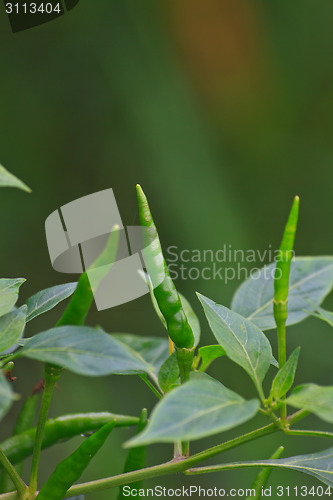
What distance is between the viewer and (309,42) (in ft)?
6.26

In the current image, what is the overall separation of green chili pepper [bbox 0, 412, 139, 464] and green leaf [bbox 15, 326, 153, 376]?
21 centimetres

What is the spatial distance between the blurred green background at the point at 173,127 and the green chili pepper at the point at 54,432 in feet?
3.54

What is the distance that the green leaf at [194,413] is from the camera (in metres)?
0.26

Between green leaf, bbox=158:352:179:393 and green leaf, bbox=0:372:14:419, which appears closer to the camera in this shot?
green leaf, bbox=0:372:14:419

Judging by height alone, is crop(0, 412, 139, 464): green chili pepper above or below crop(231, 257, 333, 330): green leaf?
below

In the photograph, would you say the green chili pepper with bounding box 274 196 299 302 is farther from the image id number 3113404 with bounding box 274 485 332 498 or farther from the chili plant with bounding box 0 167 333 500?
the image id number 3113404 with bounding box 274 485 332 498

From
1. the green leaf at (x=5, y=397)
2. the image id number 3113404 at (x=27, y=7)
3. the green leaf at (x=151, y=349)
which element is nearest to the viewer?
the green leaf at (x=5, y=397)

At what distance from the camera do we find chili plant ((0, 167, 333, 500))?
0.95 feet

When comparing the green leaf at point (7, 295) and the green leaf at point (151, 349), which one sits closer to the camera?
the green leaf at point (7, 295)

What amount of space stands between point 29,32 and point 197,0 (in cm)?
53

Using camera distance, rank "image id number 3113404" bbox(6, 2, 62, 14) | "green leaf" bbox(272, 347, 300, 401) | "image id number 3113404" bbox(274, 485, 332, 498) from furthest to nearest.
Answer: "image id number 3113404" bbox(6, 2, 62, 14)
"image id number 3113404" bbox(274, 485, 332, 498)
"green leaf" bbox(272, 347, 300, 401)

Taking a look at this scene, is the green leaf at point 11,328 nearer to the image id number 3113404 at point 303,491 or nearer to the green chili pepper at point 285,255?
the green chili pepper at point 285,255
